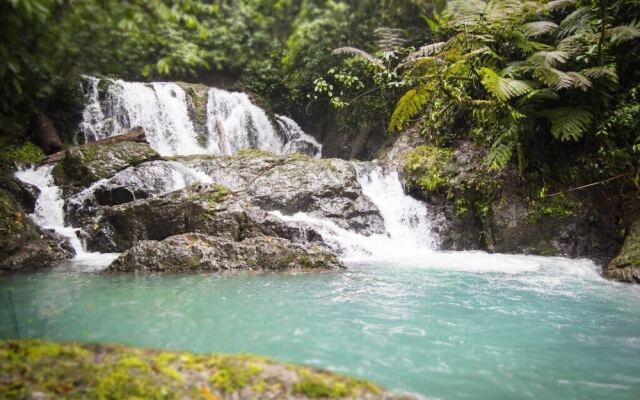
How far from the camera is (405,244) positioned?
9.62 metres

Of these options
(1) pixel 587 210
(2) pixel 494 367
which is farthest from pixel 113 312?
(1) pixel 587 210

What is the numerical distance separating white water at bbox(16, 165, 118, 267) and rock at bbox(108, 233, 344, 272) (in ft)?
3.52

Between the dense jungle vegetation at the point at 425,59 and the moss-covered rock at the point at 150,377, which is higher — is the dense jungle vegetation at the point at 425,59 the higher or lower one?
the higher one

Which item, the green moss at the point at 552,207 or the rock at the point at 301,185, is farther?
the rock at the point at 301,185

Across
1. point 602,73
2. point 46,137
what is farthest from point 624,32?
point 46,137

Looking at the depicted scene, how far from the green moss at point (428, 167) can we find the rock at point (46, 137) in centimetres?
1054

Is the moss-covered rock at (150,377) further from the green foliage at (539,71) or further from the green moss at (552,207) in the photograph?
the green moss at (552,207)

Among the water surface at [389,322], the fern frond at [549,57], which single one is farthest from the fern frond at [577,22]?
the water surface at [389,322]

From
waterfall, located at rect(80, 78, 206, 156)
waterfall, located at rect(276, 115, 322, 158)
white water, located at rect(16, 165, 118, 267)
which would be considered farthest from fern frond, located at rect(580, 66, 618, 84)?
waterfall, located at rect(80, 78, 206, 156)

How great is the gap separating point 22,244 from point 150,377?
635 cm

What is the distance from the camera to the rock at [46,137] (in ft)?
39.2

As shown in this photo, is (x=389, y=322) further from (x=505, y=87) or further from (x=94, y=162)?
(x=94, y=162)

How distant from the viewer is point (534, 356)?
3.36 m

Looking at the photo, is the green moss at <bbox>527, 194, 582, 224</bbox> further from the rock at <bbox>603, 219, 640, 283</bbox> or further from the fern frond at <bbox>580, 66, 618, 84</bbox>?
the fern frond at <bbox>580, 66, 618, 84</bbox>
